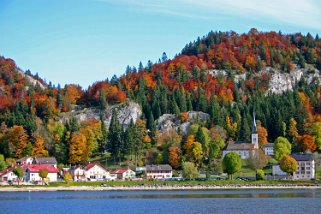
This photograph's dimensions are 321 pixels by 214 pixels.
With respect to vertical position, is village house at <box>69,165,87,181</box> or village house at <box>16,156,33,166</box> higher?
village house at <box>16,156,33,166</box>

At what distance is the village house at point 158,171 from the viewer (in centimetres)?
12428

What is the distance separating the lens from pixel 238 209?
6444 centimetres

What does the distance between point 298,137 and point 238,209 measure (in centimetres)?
7896

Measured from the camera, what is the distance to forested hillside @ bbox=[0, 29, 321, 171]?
5369 inches

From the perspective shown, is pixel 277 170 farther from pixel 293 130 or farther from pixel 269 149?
pixel 293 130

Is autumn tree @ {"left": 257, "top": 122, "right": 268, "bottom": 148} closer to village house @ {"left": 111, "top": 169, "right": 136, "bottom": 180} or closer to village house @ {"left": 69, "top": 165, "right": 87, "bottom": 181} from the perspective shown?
village house @ {"left": 111, "top": 169, "right": 136, "bottom": 180}

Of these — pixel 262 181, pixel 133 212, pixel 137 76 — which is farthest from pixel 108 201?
pixel 137 76

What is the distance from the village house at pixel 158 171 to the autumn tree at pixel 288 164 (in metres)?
24.6

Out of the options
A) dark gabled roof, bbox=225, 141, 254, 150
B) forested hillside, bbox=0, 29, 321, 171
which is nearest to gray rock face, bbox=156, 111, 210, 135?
forested hillside, bbox=0, 29, 321, 171

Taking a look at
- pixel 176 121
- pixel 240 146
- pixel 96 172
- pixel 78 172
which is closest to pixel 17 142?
pixel 78 172

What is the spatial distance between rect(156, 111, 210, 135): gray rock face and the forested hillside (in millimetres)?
1048

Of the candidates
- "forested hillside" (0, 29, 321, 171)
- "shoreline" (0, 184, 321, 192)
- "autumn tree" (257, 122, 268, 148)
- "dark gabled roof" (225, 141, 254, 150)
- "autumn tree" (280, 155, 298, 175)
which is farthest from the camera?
"autumn tree" (257, 122, 268, 148)

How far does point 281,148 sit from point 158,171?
2946 centimetres

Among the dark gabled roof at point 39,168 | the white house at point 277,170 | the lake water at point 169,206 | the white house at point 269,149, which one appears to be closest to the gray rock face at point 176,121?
the white house at point 269,149
